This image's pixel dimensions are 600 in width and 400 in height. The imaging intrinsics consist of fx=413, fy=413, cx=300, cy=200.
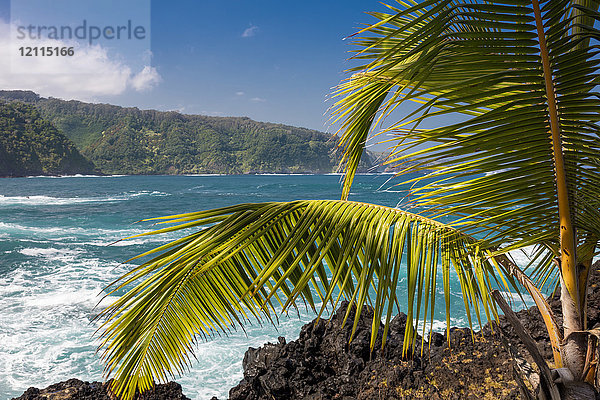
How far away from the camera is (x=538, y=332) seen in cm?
571

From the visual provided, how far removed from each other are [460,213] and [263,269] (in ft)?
2.78

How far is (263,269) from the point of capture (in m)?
1.74

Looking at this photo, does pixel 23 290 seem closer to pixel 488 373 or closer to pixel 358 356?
pixel 358 356

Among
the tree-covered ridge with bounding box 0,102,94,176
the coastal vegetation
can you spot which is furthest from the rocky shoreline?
the tree-covered ridge with bounding box 0,102,94,176

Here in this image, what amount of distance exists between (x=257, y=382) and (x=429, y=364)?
2.25 m

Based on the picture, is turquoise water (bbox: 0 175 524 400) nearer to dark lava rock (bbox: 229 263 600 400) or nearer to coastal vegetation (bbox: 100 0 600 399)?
coastal vegetation (bbox: 100 0 600 399)

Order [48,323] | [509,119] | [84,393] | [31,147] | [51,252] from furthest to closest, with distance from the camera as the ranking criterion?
1. [31,147]
2. [51,252]
3. [48,323]
4. [84,393]
5. [509,119]

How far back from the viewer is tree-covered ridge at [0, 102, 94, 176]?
89500mm

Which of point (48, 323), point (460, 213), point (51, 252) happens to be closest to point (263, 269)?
point (460, 213)

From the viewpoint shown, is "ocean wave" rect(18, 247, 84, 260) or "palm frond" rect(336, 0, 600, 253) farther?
"ocean wave" rect(18, 247, 84, 260)

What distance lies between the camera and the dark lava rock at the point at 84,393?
465 centimetres

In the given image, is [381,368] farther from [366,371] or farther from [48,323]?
[48,323]

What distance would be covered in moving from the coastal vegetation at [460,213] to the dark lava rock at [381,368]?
301cm

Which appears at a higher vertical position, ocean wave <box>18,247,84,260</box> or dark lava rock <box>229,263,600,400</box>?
dark lava rock <box>229,263,600,400</box>
